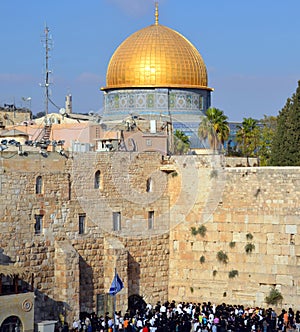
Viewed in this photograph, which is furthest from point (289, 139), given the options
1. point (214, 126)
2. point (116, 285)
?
point (116, 285)

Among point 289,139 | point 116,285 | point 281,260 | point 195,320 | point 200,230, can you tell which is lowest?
point 195,320

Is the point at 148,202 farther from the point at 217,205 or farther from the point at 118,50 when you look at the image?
the point at 118,50

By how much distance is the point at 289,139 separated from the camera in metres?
31.5

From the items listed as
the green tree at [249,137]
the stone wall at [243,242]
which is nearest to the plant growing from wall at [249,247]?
the stone wall at [243,242]

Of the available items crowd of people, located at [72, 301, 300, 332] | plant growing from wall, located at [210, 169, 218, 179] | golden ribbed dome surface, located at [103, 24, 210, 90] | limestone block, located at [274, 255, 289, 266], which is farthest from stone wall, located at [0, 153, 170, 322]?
golden ribbed dome surface, located at [103, 24, 210, 90]

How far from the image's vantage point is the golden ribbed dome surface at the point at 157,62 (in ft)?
129

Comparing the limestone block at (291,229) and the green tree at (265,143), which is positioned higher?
the green tree at (265,143)

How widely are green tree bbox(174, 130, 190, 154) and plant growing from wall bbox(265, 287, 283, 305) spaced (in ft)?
23.1

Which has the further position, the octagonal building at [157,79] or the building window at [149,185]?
the octagonal building at [157,79]

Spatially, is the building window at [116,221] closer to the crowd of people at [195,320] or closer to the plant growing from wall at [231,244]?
Answer: the crowd of people at [195,320]

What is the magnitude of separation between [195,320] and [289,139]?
27.0 feet

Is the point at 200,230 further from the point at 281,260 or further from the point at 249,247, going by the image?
the point at 281,260

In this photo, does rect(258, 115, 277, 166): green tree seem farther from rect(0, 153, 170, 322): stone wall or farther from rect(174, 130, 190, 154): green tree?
rect(0, 153, 170, 322): stone wall

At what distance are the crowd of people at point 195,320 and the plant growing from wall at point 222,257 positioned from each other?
1404 millimetres
